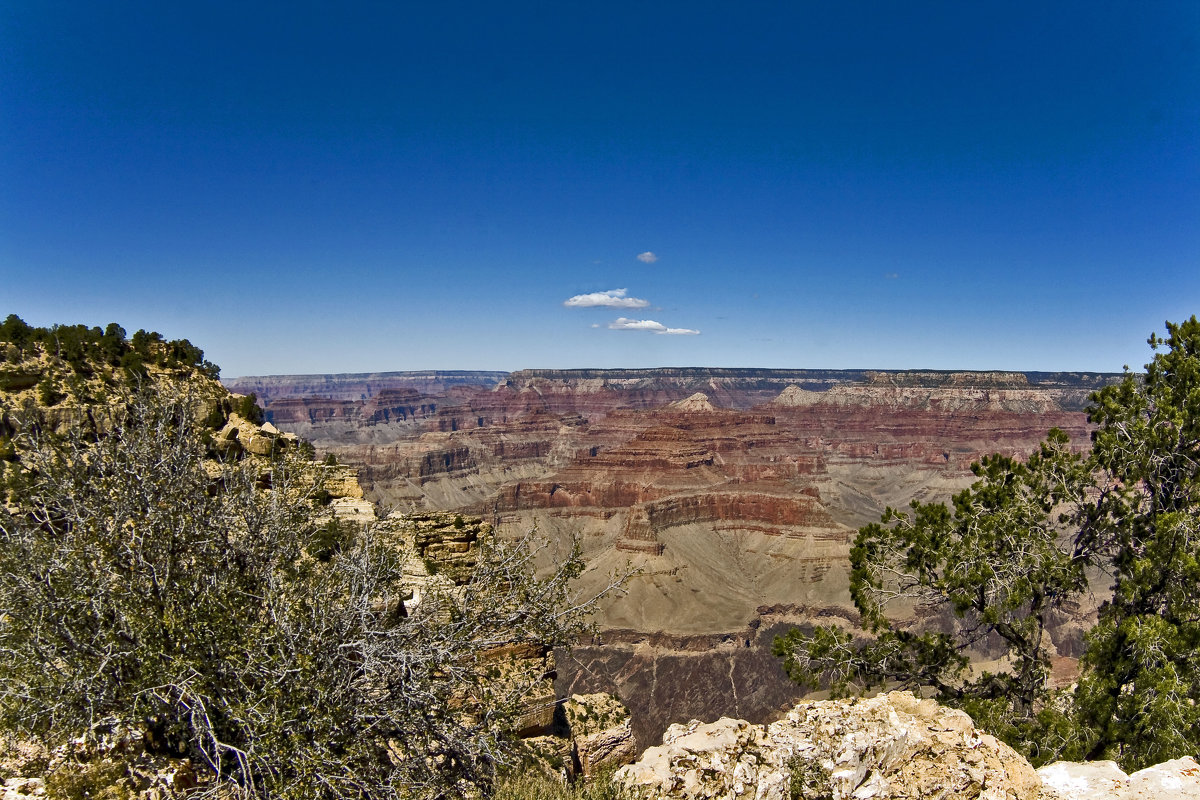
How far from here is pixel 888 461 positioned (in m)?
172

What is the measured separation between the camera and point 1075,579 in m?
12.3

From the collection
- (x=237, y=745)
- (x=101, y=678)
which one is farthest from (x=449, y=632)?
(x=101, y=678)

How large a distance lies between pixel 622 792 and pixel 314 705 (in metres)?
3.75

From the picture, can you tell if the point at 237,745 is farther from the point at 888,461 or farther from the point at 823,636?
the point at 888,461

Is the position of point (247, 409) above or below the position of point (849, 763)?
above

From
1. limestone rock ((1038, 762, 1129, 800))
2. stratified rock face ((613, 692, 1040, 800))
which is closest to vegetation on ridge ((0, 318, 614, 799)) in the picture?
stratified rock face ((613, 692, 1040, 800))

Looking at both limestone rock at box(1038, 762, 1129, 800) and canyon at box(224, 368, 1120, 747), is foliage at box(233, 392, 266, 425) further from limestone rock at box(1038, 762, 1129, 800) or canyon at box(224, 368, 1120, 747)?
limestone rock at box(1038, 762, 1129, 800)

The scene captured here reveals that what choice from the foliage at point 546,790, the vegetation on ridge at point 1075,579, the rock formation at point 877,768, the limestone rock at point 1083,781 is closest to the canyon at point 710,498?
the foliage at point 546,790

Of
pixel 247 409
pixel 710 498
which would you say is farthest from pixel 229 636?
pixel 710 498

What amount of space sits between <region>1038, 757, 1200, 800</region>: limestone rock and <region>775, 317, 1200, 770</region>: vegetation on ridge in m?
2.93

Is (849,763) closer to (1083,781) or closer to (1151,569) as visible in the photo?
(1083,781)

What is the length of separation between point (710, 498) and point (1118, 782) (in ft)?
333

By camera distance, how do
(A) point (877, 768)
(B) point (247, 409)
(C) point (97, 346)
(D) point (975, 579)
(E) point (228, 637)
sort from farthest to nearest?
(B) point (247, 409) → (C) point (97, 346) → (D) point (975, 579) → (A) point (877, 768) → (E) point (228, 637)

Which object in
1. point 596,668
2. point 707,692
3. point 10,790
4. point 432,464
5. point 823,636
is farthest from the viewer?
A: point 432,464
